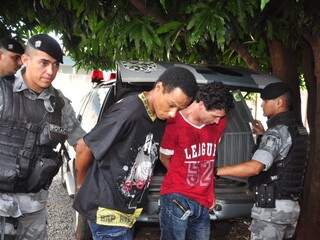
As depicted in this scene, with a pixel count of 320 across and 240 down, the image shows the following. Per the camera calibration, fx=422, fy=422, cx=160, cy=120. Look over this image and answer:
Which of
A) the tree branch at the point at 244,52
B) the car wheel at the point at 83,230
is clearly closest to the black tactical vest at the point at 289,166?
the tree branch at the point at 244,52

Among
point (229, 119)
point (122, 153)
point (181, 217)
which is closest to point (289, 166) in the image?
point (181, 217)

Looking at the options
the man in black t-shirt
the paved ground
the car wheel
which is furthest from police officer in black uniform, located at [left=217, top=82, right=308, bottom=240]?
the paved ground

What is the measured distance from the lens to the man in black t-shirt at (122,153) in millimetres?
2227

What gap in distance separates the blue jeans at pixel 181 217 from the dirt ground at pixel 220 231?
182 cm

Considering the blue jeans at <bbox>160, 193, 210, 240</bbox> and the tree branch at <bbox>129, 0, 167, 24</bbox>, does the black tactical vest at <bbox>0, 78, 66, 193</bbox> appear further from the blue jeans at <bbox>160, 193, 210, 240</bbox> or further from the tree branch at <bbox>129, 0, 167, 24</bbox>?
the tree branch at <bbox>129, 0, 167, 24</bbox>

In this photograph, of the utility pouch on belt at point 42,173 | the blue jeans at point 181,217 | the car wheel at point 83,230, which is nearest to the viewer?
the utility pouch on belt at point 42,173

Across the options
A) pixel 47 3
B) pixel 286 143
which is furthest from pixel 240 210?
pixel 47 3

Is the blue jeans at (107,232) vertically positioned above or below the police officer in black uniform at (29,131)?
below

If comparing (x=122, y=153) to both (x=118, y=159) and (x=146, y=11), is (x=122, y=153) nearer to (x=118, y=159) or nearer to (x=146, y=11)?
(x=118, y=159)

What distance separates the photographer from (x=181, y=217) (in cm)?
286

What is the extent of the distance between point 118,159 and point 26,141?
59 centimetres

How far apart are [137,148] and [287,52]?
8.12 feet

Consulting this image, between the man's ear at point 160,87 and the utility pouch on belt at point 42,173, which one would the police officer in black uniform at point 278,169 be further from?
the utility pouch on belt at point 42,173

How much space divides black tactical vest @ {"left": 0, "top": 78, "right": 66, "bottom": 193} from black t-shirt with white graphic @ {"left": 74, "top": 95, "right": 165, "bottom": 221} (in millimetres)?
350
